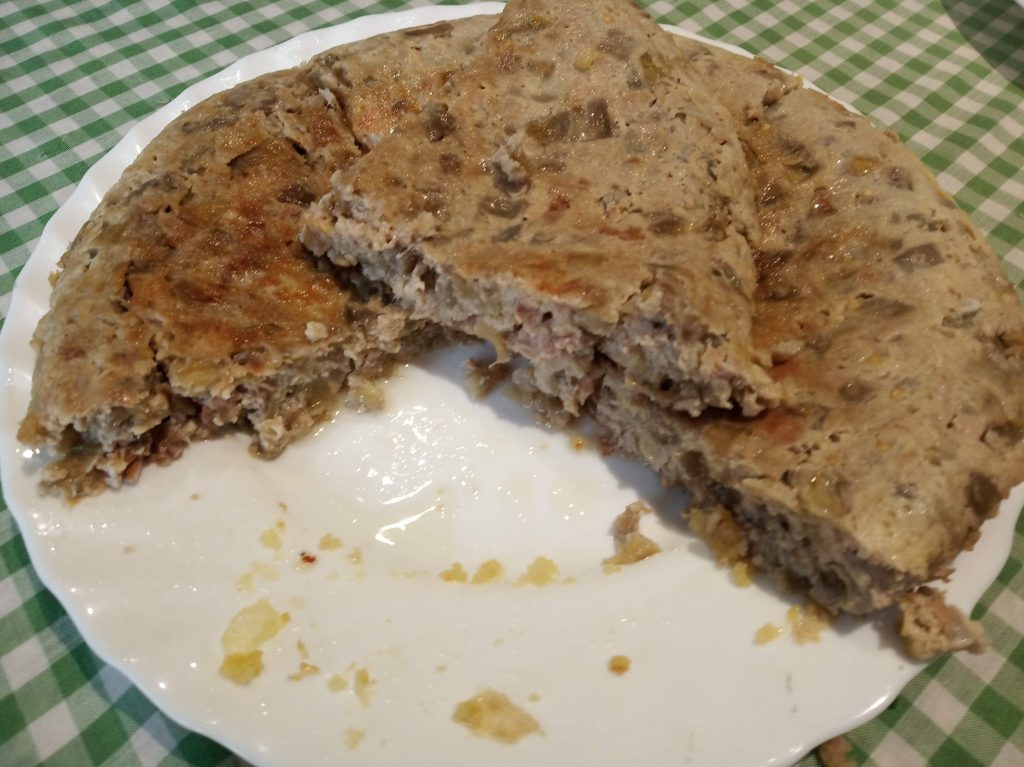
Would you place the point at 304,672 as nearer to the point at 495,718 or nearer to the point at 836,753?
the point at 495,718

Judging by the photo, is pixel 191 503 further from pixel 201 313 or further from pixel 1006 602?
pixel 1006 602

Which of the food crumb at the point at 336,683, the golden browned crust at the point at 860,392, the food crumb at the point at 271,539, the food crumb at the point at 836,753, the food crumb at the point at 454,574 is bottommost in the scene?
the food crumb at the point at 836,753

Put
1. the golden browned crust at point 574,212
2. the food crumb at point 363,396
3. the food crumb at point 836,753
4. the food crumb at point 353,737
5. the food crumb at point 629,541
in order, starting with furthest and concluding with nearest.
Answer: the food crumb at point 363,396, the food crumb at point 629,541, the golden browned crust at point 574,212, the food crumb at point 836,753, the food crumb at point 353,737

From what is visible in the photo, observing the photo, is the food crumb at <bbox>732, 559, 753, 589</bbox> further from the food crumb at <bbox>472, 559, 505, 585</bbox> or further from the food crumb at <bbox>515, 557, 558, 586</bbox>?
the food crumb at <bbox>472, 559, 505, 585</bbox>

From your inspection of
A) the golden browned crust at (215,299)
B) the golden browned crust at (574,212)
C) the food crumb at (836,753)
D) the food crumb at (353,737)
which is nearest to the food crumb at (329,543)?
the golden browned crust at (215,299)

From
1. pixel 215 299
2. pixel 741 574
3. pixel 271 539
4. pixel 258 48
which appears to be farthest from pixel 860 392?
pixel 258 48

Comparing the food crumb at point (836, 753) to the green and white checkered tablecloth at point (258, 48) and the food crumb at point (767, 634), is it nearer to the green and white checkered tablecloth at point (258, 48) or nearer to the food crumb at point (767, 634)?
the green and white checkered tablecloth at point (258, 48)
